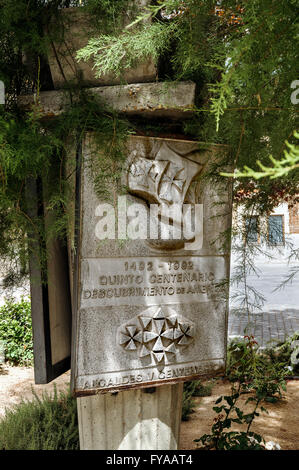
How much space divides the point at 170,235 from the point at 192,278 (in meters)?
0.28

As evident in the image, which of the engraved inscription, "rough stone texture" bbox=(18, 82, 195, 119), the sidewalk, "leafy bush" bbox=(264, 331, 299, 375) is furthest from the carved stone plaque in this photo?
the sidewalk

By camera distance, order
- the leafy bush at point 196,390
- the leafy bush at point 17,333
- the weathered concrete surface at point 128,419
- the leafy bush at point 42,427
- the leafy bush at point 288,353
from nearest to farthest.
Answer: the weathered concrete surface at point 128,419 → the leafy bush at point 42,427 → the leafy bush at point 196,390 → the leafy bush at point 288,353 → the leafy bush at point 17,333

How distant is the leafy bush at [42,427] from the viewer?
3.14 m

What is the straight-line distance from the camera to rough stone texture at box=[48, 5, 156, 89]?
6.32ft

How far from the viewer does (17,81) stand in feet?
6.94

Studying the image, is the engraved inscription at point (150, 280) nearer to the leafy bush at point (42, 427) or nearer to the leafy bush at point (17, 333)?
the leafy bush at point (42, 427)

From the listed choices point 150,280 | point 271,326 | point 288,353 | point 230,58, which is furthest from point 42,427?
point 271,326

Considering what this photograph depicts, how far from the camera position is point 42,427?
3.44 metres

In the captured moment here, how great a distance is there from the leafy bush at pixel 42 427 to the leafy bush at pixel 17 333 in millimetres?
1791

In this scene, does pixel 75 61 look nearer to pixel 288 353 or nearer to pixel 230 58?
pixel 230 58

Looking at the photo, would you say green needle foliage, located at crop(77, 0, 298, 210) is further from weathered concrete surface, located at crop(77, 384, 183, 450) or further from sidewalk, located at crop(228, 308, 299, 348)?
sidewalk, located at crop(228, 308, 299, 348)

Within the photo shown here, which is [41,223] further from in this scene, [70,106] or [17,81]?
[17,81]

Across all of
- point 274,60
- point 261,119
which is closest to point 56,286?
point 261,119

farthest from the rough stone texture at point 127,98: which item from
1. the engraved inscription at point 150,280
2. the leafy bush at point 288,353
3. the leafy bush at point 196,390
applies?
the leafy bush at point 288,353
